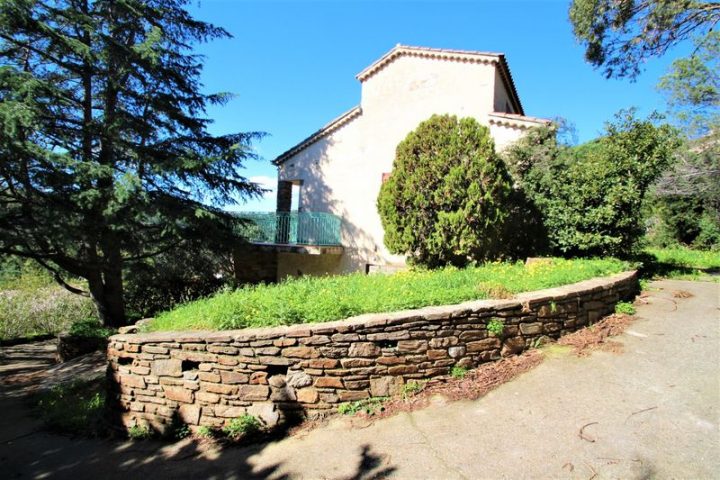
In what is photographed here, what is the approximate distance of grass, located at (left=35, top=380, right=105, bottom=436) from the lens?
568cm

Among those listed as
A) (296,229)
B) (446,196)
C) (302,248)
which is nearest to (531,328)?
(446,196)

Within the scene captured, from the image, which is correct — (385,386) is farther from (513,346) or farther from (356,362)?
(513,346)

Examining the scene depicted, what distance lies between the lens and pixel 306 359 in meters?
4.41

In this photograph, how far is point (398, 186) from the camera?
849cm

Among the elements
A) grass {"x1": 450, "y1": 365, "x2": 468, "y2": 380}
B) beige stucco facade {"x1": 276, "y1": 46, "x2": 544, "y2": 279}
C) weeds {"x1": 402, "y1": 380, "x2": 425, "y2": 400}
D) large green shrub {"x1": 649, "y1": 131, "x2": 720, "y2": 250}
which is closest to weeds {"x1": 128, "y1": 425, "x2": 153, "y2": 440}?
weeds {"x1": 402, "y1": 380, "x2": 425, "y2": 400}

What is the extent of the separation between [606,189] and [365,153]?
7.37 metres

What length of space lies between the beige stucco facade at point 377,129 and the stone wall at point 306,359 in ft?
25.0

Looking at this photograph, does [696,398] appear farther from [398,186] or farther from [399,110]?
[399,110]

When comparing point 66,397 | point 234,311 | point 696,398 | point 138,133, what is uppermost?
point 138,133

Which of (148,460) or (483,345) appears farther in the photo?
(483,345)

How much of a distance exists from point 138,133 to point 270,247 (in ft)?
15.8

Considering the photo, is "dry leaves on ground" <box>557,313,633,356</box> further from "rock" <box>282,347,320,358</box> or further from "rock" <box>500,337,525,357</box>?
"rock" <box>282,347,320,358</box>

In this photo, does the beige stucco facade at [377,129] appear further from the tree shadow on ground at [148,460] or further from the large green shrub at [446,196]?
the tree shadow on ground at [148,460]

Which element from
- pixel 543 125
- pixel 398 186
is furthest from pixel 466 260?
pixel 543 125
